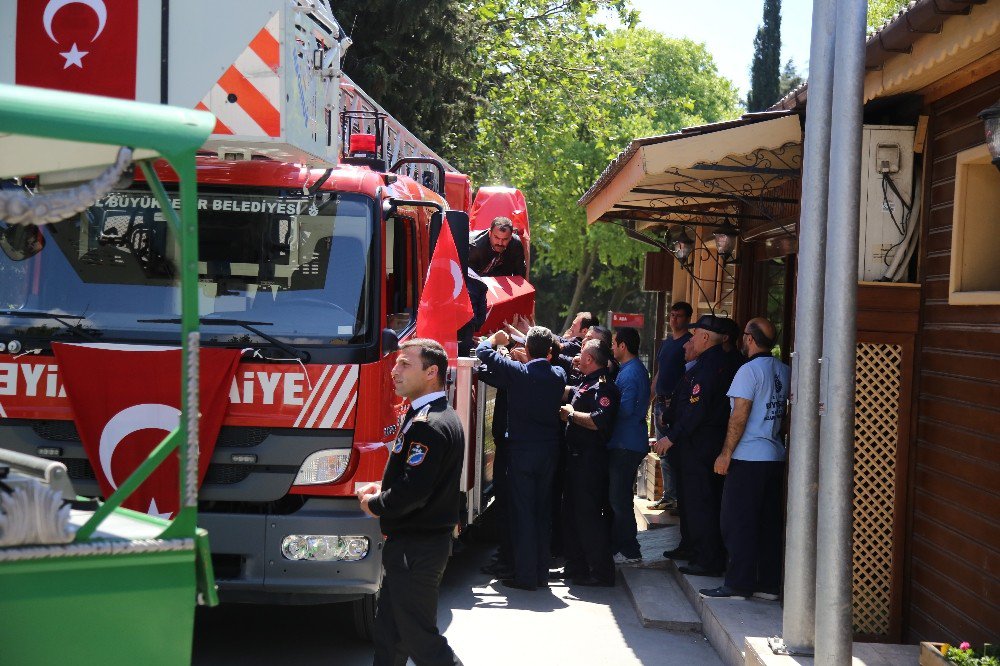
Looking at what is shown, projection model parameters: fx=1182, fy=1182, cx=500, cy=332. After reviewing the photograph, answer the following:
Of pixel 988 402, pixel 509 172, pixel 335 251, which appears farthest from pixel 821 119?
pixel 509 172

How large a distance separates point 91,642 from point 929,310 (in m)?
5.17

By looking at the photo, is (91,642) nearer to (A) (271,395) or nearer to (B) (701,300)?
(A) (271,395)

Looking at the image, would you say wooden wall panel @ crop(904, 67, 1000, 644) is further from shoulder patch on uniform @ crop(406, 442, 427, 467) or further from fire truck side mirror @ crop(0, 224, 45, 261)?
fire truck side mirror @ crop(0, 224, 45, 261)

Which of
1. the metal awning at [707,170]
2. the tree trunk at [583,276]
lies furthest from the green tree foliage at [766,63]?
the metal awning at [707,170]

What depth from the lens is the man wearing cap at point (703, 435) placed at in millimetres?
8664

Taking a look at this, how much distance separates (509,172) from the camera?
1086 inches

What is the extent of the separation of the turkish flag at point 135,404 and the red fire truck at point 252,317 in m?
0.02

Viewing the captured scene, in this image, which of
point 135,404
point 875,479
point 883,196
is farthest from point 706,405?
point 135,404

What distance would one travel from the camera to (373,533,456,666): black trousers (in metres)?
5.19

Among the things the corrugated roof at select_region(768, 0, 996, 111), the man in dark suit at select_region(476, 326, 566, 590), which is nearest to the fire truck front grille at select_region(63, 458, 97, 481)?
the man in dark suit at select_region(476, 326, 566, 590)

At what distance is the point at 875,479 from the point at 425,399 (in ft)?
Result: 10.2

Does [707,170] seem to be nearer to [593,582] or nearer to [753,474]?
[753,474]

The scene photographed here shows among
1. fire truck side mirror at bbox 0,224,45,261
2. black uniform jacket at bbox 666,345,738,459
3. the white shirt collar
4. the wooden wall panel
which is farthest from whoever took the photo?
black uniform jacket at bbox 666,345,738,459

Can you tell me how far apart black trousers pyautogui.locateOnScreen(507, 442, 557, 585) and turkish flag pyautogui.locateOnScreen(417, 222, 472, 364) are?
60.2 inches
